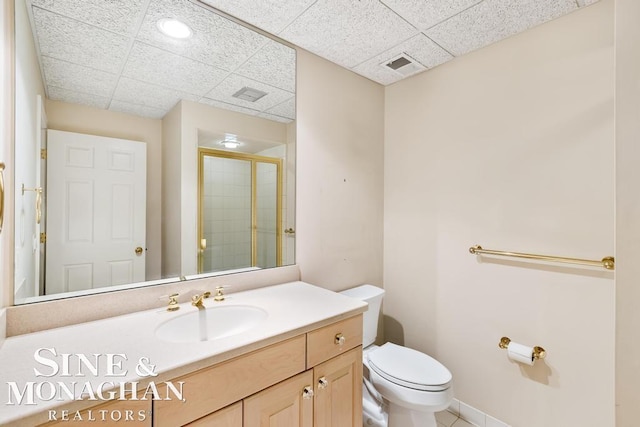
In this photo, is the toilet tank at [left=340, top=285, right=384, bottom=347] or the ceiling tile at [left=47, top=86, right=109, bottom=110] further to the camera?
the toilet tank at [left=340, top=285, right=384, bottom=347]

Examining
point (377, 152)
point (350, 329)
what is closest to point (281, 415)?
point (350, 329)

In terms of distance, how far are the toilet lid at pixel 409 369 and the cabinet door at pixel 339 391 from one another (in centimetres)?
26

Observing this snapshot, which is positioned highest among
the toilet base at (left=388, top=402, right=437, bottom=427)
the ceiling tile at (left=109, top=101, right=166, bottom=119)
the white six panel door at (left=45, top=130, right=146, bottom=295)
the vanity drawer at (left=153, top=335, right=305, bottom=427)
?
the ceiling tile at (left=109, top=101, right=166, bottom=119)

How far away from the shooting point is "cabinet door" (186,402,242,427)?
0.84m

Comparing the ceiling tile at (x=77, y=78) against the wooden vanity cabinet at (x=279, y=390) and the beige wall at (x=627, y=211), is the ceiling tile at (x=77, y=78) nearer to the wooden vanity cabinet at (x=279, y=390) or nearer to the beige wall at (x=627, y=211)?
the wooden vanity cabinet at (x=279, y=390)

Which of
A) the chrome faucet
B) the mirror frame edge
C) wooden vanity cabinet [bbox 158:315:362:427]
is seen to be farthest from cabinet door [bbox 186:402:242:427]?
the mirror frame edge

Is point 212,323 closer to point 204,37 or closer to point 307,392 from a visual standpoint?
point 307,392

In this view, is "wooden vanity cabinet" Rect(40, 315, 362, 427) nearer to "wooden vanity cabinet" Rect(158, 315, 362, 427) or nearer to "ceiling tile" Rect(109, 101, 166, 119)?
"wooden vanity cabinet" Rect(158, 315, 362, 427)

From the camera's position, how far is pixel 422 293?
2041 millimetres

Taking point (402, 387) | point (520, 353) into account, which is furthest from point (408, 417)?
point (520, 353)

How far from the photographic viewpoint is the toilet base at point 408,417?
1.46m

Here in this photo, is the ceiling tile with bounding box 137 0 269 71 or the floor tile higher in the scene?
the ceiling tile with bounding box 137 0 269 71

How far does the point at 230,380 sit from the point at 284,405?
0.85ft

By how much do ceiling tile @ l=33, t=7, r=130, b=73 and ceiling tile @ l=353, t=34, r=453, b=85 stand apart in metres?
1.38
